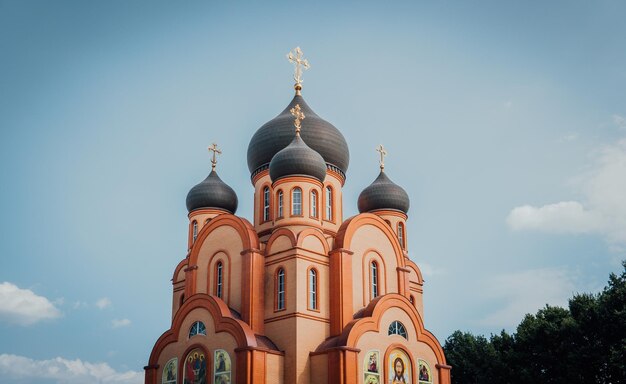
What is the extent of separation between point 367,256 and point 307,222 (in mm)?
2302

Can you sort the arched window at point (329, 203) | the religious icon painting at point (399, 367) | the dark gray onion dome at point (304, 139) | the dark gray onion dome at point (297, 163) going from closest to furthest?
1. the religious icon painting at point (399, 367)
2. the dark gray onion dome at point (297, 163)
3. the arched window at point (329, 203)
4. the dark gray onion dome at point (304, 139)

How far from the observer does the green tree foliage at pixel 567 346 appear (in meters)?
21.8

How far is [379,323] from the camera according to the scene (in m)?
20.9

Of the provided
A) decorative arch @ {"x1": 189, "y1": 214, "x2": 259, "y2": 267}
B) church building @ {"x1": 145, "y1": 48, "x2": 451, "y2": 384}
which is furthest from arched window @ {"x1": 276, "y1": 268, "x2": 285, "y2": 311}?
decorative arch @ {"x1": 189, "y1": 214, "x2": 259, "y2": 267}

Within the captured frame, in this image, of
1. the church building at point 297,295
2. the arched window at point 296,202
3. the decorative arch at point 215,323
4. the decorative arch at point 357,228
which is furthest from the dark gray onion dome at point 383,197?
the decorative arch at point 215,323

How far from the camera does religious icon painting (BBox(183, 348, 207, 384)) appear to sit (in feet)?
67.7

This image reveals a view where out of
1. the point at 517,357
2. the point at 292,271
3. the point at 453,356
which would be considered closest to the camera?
the point at 292,271

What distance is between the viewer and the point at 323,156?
2500cm

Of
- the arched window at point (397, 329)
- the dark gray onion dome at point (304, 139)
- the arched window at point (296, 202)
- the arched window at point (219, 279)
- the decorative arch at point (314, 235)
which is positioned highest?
the dark gray onion dome at point (304, 139)

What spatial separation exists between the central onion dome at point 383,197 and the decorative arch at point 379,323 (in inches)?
248

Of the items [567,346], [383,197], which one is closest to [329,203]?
[383,197]

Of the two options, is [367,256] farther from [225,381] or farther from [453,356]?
[453,356]

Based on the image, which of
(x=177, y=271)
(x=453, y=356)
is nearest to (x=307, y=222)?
(x=177, y=271)

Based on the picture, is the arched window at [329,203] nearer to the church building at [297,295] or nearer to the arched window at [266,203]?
the church building at [297,295]
